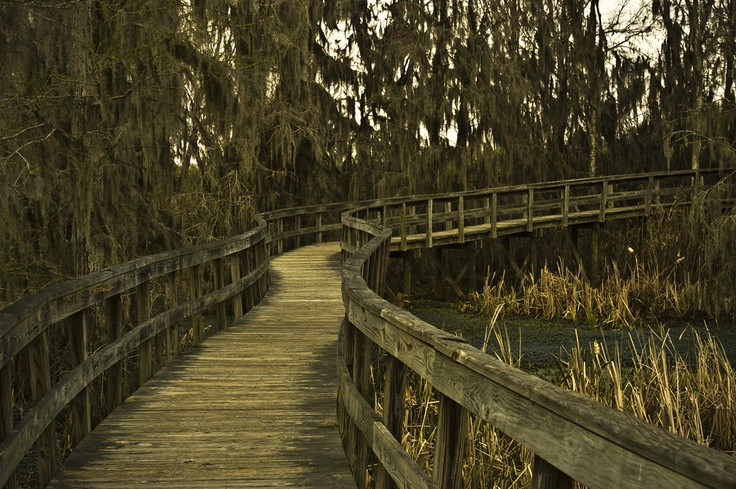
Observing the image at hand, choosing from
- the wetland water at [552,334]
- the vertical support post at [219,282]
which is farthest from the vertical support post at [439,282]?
the vertical support post at [219,282]

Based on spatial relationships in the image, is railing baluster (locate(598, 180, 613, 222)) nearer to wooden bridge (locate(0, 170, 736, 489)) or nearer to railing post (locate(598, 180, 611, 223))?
railing post (locate(598, 180, 611, 223))

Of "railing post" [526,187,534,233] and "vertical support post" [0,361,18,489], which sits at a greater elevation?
"railing post" [526,187,534,233]

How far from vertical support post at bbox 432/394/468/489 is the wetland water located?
33.6 ft

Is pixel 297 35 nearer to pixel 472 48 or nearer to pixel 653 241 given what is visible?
pixel 472 48

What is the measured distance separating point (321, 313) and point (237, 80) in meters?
6.55

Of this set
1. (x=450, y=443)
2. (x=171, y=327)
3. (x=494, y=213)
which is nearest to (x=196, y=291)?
(x=171, y=327)

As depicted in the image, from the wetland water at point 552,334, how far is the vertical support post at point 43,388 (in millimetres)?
9252

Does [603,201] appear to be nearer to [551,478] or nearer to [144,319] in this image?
[144,319]

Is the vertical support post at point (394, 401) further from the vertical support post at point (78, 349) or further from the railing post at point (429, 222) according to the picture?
the railing post at point (429, 222)

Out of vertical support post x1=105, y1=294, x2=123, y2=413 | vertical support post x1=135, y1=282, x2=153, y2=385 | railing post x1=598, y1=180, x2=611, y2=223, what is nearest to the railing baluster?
railing post x1=598, y1=180, x2=611, y2=223

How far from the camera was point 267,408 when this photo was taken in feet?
20.9

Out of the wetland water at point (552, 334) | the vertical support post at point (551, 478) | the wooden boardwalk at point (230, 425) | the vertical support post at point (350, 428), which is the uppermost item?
the vertical support post at point (551, 478)

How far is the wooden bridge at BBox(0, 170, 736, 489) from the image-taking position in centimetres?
209

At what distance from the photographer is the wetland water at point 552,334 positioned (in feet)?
47.7
